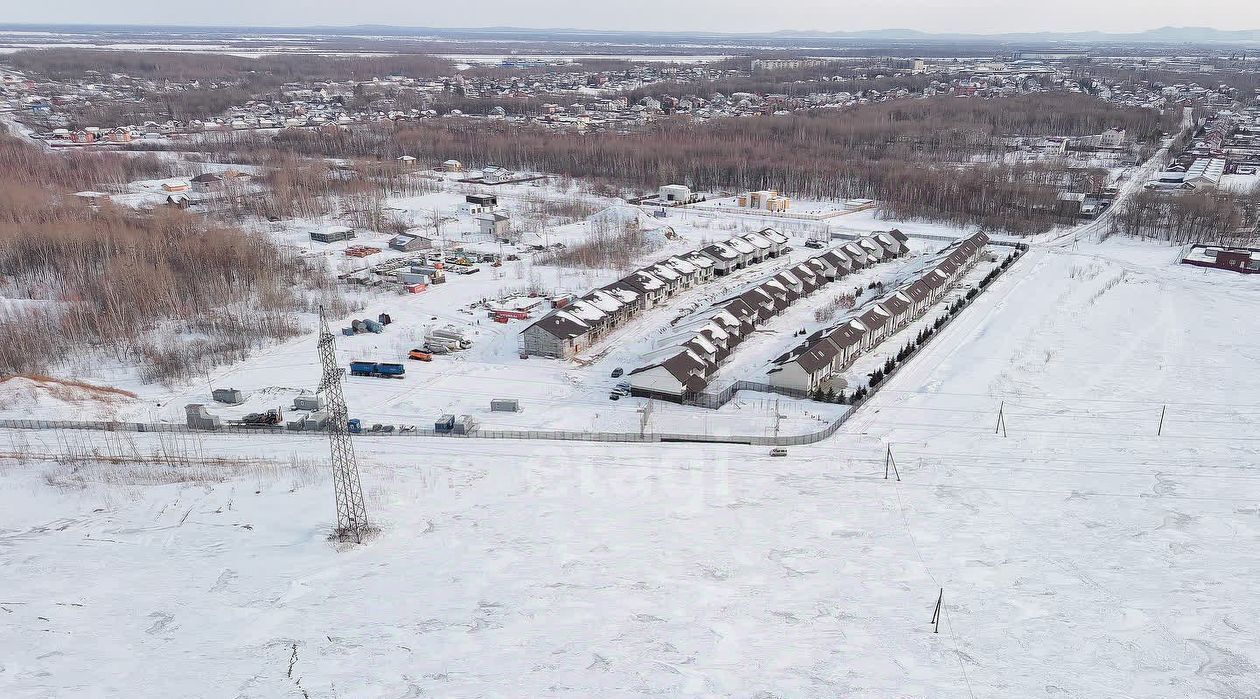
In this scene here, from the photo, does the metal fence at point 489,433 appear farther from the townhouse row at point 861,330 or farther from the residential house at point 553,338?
the residential house at point 553,338

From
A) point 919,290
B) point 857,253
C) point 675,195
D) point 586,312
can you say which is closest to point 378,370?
point 586,312

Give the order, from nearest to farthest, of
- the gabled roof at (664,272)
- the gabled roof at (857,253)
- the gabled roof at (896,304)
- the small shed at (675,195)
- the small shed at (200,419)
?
1. the small shed at (200,419)
2. the gabled roof at (896,304)
3. the gabled roof at (664,272)
4. the gabled roof at (857,253)
5. the small shed at (675,195)

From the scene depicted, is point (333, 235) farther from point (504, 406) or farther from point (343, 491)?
point (343, 491)

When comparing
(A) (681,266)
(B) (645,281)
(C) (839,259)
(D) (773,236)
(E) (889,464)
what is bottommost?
(E) (889,464)

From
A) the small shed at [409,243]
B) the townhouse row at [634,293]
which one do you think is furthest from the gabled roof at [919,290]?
the small shed at [409,243]

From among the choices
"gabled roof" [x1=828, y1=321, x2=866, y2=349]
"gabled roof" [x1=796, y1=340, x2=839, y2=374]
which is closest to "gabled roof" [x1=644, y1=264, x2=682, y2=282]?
"gabled roof" [x1=828, y1=321, x2=866, y2=349]

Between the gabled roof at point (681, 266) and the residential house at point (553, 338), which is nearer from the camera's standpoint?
the residential house at point (553, 338)

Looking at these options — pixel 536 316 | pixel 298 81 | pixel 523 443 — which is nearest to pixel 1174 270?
pixel 536 316
